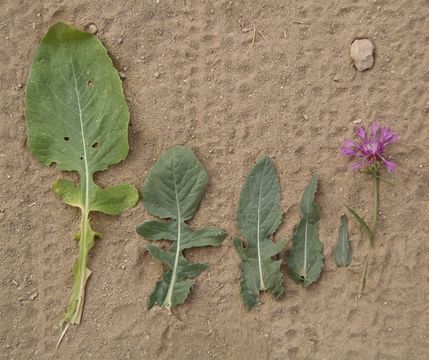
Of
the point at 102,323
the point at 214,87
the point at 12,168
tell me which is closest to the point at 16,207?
the point at 12,168

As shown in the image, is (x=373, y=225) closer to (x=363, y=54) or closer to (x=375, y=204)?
(x=375, y=204)

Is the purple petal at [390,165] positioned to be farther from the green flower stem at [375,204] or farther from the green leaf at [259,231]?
the green leaf at [259,231]

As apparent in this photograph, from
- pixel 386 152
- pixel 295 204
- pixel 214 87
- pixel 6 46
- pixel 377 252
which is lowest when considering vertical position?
pixel 377 252

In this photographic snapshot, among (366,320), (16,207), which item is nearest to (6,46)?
(16,207)

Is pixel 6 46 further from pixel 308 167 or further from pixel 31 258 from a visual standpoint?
pixel 308 167

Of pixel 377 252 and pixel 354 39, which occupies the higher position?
pixel 354 39

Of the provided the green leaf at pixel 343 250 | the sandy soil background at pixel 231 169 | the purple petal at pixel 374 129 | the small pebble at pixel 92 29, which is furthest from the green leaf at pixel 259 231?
the small pebble at pixel 92 29
